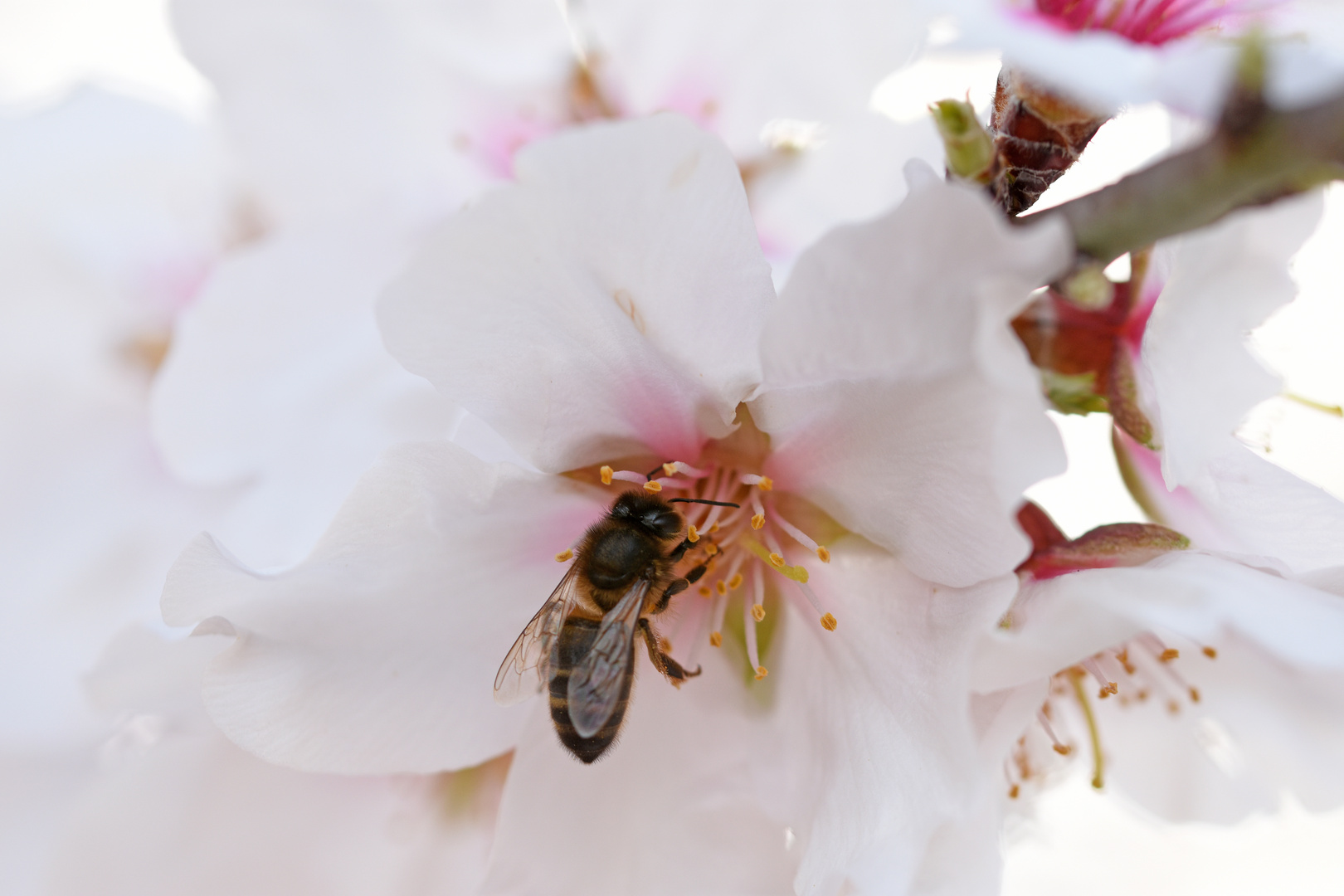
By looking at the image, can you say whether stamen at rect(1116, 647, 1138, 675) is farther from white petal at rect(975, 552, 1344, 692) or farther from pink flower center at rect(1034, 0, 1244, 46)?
pink flower center at rect(1034, 0, 1244, 46)

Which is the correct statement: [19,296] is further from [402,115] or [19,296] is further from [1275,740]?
[1275,740]

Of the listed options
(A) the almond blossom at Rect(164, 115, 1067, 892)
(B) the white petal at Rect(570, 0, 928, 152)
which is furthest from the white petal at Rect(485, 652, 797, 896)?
(B) the white petal at Rect(570, 0, 928, 152)

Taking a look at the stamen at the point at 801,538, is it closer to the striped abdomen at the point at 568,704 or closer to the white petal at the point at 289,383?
the striped abdomen at the point at 568,704

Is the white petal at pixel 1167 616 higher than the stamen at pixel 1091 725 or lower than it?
higher

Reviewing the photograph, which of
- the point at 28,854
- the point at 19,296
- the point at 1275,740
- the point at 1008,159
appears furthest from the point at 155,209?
the point at 1275,740

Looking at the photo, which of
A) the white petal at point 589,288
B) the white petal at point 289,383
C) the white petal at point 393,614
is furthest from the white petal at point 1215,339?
the white petal at point 289,383

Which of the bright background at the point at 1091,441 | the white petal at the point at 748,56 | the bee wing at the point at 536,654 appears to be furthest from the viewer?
the bright background at the point at 1091,441

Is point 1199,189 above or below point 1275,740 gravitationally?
above
